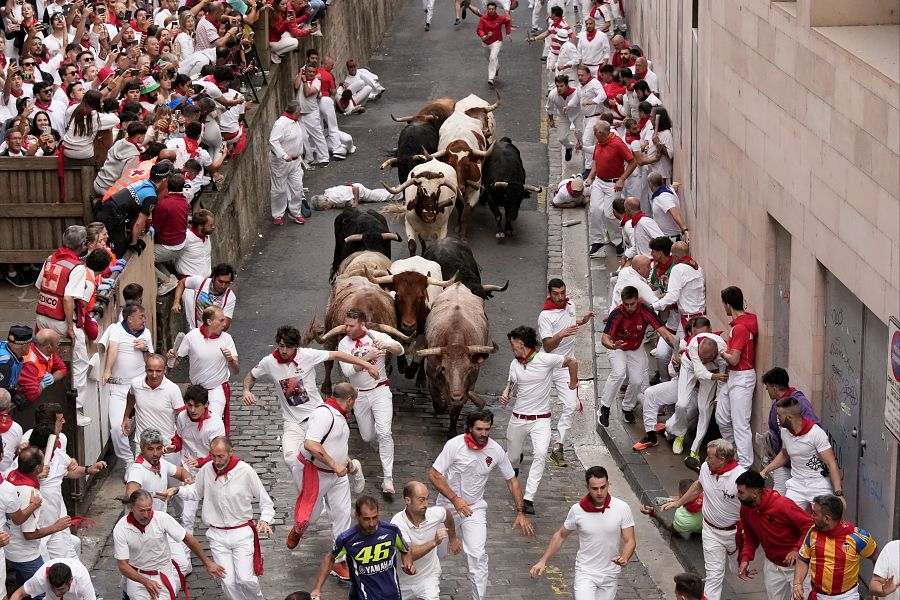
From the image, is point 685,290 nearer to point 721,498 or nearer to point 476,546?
point 721,498

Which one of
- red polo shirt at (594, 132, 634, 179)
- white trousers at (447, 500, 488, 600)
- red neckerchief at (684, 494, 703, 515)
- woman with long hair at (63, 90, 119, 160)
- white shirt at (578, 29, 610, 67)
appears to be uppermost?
woman with long hair at (63, 90, 119, 160)

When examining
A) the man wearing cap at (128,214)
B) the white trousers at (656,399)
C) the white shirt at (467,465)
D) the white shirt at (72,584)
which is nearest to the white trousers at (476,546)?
the white shirt at (467,465)

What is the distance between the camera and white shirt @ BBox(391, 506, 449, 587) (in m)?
11.6

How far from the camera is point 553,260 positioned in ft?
70.5

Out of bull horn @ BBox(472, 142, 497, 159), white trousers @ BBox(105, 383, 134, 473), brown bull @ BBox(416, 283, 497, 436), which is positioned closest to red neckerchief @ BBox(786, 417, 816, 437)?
brown bull @ BBox(416, 283, 497, 436)

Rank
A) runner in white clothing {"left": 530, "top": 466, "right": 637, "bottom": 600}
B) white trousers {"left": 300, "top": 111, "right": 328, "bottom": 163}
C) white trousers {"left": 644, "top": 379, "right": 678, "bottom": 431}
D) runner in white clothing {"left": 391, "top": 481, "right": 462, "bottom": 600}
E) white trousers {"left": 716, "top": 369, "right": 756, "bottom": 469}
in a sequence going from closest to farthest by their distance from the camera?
runner in white clothing {"left": 391, "top": 481, "right": 462, "bottom": 600} < runner in white clothing {"left": 530, "top": 466, "right": 637, "bottom": 600} < white trousers {"left": 716, "top": 369, "right": 756, "bottom": 469} < white trousers {"left": 644, "top": 379, "right": 678, "bottom": 431} < white trousers {"left": 300, "top": 111, "right": 328, "bottom": 163}

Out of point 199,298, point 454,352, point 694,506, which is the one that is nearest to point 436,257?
point 454,352

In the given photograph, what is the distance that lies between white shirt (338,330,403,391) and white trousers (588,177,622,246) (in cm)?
622

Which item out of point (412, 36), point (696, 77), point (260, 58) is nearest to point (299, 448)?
point (696, 77)

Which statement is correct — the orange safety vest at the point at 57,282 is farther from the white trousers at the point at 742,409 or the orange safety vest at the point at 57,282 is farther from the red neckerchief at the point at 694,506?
the white trousers at the point at 742,409

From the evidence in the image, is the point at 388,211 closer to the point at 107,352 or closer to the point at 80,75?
the point at 80,75

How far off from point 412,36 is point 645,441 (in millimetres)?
19570

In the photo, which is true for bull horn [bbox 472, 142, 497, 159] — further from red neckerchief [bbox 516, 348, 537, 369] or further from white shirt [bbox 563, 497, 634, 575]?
white shirt [bbox 563, 497, 634, 575]

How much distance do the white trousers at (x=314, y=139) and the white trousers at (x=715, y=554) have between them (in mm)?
13754
